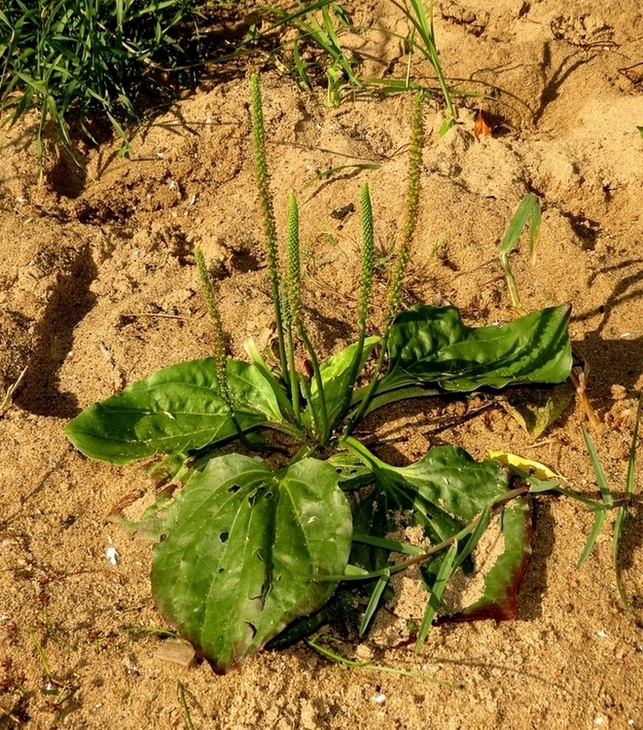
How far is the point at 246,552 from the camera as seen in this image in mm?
2100

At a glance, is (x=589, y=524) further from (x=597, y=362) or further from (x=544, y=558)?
(x=597, y=362)

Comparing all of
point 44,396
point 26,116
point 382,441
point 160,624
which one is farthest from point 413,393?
point 26,116

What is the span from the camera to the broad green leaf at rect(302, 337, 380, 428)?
2.58m

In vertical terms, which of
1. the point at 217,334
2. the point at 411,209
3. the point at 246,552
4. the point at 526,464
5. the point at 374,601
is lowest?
the point at 526,464

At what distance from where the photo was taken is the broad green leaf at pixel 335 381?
2.58 m

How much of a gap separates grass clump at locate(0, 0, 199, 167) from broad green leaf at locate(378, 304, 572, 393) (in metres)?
1.69

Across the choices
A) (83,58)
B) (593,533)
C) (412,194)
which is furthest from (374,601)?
(83,58)

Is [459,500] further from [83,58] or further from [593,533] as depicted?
[83,58]

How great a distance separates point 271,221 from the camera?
2.08 meters

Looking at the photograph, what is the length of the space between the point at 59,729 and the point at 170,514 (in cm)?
58

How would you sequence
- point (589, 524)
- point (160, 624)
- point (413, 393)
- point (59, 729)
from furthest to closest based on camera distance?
point (413, 393) → point (589, 524) → point (160, 624) → point (59, 729)

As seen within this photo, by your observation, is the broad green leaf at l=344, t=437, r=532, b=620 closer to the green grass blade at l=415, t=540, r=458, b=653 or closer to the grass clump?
the green grass blade at l=415, t=540, r=458, b=653

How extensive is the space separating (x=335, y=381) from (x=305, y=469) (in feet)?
1.38

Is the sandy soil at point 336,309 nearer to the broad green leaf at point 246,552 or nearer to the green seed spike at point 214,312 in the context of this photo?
the broad green leaf at point 246,552
